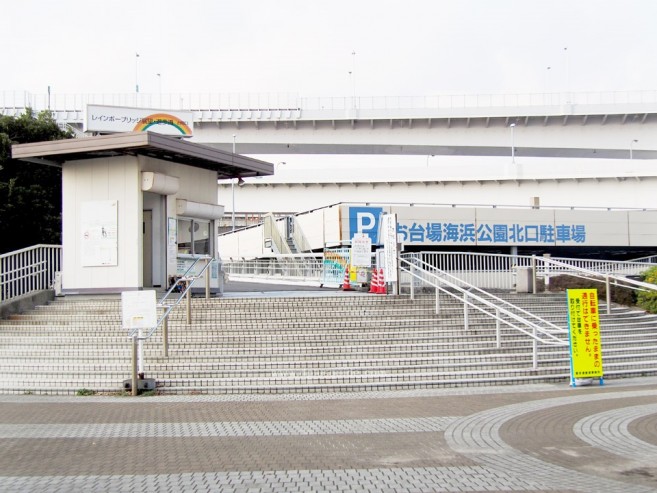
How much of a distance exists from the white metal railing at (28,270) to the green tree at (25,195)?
3102 millimetres

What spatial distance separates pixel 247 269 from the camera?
40.3 m

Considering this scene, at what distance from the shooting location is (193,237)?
61.0 feet

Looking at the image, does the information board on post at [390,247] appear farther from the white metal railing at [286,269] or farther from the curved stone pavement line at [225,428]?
the curved stone pavement line at [225,428]

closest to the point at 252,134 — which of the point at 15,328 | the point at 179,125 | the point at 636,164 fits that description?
the point at 179,125

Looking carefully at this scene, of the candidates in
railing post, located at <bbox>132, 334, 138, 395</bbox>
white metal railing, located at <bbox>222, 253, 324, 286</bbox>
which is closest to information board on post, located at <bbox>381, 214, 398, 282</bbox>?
white metal railing, located at <bbox>222, 253, 324, 286</bbox>

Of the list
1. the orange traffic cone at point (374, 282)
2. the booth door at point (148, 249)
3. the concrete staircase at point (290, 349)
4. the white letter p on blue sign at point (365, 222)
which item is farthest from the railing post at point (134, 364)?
the white letter p on blue sign at point (365, 222)

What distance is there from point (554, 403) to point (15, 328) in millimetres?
11139

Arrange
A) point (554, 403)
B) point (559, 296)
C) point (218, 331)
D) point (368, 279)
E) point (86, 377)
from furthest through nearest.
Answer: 1. point (368, 279)
2. point (559, 296)
3. point (218, 331)
4. point (86, 377)
5. point (554, 403)

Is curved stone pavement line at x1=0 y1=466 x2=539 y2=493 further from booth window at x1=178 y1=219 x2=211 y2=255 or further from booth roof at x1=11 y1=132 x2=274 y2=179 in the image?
booth window at x1=178 y1=219 x2=211 y2=255

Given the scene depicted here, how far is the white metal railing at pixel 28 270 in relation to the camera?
16281 millimetres

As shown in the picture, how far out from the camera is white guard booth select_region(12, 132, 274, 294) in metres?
16.2

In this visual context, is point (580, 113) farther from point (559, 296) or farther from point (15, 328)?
point (15, 328)

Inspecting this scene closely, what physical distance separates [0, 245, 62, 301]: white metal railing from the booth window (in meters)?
2.98

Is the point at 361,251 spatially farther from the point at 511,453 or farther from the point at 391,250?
the point at 511,453
